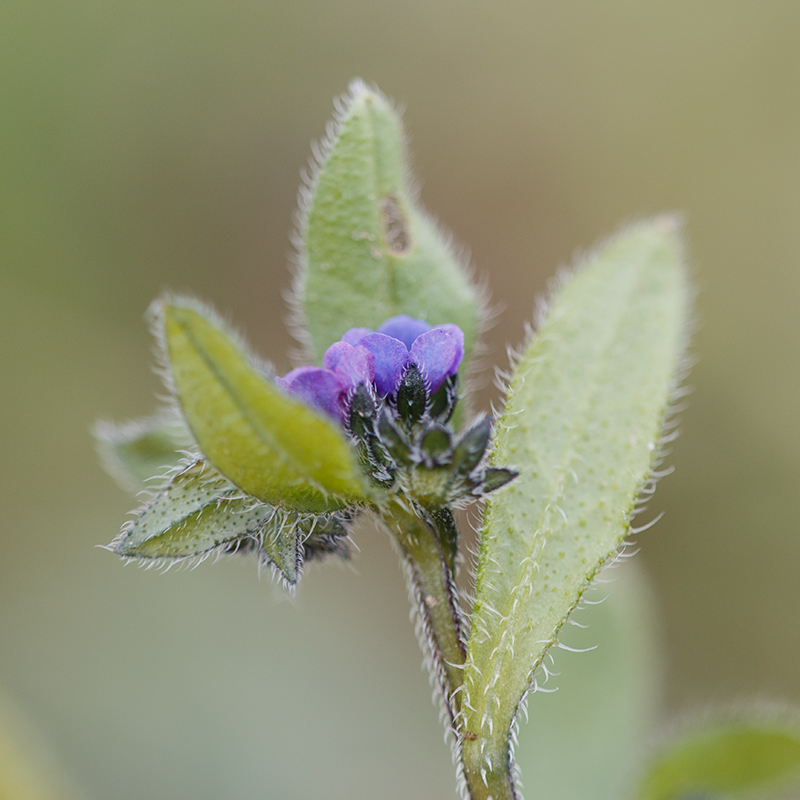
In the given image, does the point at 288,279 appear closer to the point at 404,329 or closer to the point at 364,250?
the point at 364,250

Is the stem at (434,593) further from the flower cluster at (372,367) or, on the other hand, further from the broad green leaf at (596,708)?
the broad green leaf at (596,708)

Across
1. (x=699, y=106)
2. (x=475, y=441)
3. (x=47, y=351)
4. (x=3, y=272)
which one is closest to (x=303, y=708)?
(x=47, y=351)

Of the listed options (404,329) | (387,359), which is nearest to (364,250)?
(404,329)

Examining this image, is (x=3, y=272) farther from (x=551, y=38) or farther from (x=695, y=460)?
(x=695, y=460)

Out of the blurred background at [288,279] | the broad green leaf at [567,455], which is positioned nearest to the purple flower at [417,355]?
the broad green leaf at [567,455]

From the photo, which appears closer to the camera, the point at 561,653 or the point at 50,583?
the point at 561,653
